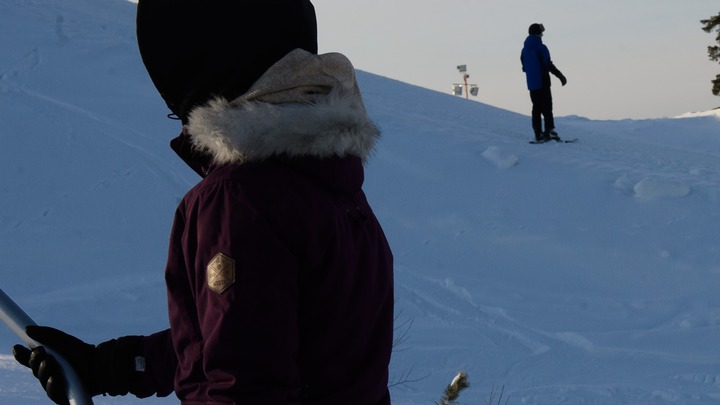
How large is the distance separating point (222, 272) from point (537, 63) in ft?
32.5

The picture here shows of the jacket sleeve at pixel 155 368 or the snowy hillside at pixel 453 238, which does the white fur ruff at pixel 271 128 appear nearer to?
the jacket sleeve at pixel 155 368

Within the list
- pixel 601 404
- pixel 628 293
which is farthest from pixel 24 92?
pixel 601 404

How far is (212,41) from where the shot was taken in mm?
1472

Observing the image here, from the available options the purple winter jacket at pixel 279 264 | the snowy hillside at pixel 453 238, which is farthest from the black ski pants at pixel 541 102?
the purple winter jacket at pixel 279 264

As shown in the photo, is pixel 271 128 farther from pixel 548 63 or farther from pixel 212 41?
pixel 548 63

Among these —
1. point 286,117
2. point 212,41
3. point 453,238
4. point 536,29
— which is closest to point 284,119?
point 286,117

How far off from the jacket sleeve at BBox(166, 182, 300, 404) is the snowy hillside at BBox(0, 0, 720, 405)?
1641 mm

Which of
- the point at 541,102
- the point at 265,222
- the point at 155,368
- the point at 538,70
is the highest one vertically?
the point at 538,70

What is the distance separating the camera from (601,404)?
4.73 m

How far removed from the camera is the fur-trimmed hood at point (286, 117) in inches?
57.0

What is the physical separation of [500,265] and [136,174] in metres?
3.07

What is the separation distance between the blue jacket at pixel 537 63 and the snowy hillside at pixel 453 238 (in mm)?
745

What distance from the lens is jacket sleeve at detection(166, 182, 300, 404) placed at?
52.5 inches

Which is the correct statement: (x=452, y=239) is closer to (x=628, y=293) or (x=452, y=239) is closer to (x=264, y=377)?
(x=628, y=293)
